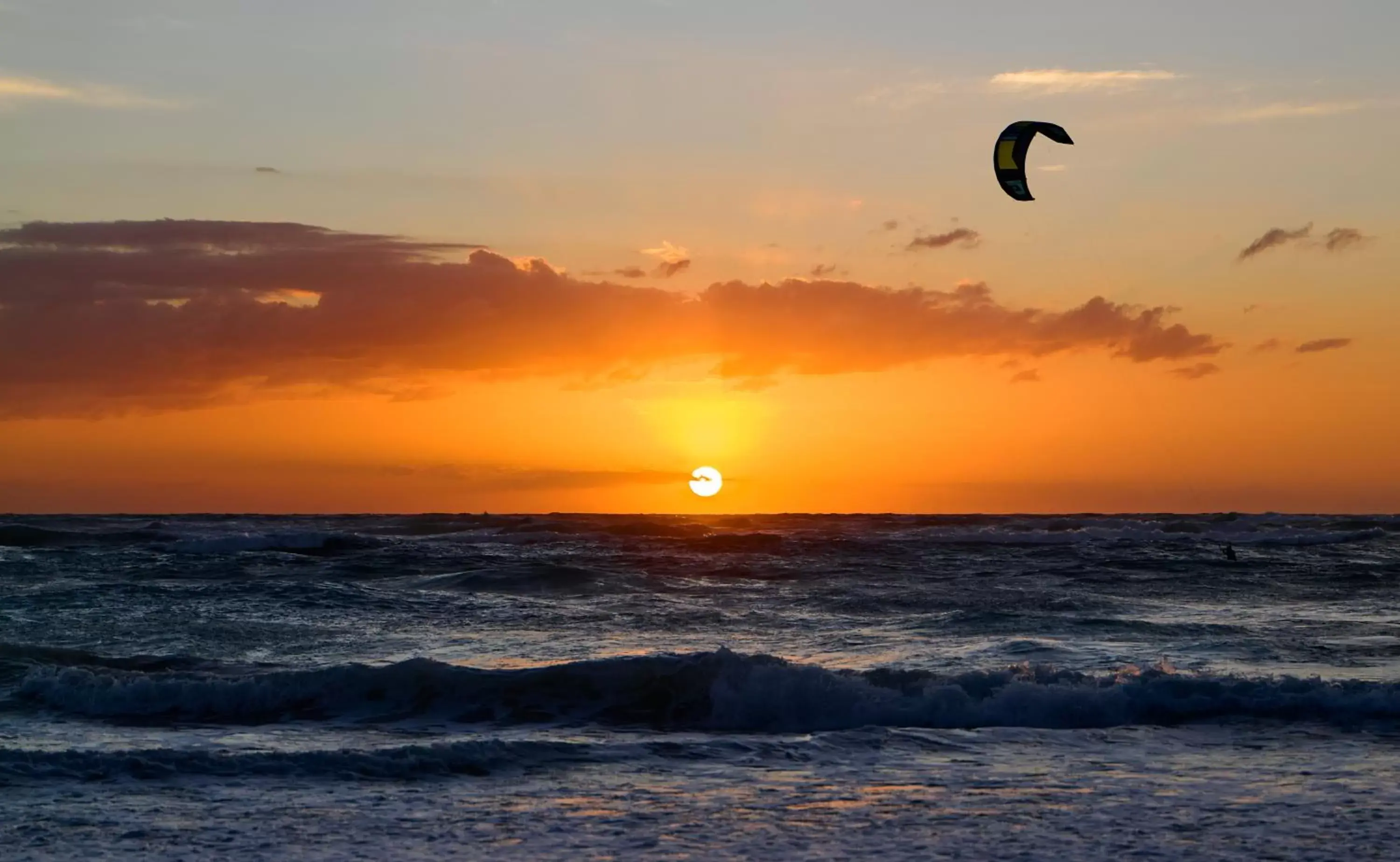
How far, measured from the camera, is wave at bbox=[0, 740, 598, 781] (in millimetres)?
10859

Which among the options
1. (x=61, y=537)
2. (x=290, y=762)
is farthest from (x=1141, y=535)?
(x=290, y=762)

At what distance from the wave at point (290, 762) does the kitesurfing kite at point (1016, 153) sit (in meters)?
17.0

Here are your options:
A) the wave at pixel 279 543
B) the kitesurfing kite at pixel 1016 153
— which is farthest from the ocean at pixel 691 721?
the wave at pixel 279 543

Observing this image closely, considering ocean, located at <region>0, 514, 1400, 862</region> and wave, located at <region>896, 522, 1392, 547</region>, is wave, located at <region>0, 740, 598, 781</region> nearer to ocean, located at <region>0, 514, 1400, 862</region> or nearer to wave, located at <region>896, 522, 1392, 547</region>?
ocean, located at <region>0, 514, 1400, 862</region>

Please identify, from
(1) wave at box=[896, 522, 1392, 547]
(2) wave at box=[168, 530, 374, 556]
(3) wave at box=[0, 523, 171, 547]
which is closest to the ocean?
(2) wave at box=[168, 530, 374, 556]

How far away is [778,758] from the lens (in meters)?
11.6

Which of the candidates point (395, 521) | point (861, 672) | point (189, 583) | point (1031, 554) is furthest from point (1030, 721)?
point (395, 521)

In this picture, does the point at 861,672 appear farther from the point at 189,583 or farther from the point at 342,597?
the point at 189,583

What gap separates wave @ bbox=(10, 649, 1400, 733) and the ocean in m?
0.04

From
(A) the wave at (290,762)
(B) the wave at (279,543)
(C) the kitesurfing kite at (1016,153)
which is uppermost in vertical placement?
(C) the kitesurfing kite at (1016,153)

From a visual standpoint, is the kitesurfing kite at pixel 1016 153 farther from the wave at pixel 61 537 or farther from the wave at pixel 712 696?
the wave at pixel 61 537

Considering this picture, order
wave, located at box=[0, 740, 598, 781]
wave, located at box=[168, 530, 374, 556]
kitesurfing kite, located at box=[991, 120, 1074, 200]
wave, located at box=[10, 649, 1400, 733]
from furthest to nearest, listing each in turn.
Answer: wave, located at box=[168, 530, 374, 556] → kitesurfing kite, located at box=[991, 120, 1074, 200] → wave, located at box=[10, 649, 1400, 733] → wave, located at box=[0, 740, 598, 781]

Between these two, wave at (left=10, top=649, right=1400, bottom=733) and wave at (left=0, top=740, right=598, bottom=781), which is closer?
wave at (left=0, top=740, right=598, bottom=781)

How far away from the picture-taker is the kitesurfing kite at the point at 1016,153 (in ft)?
81.1
